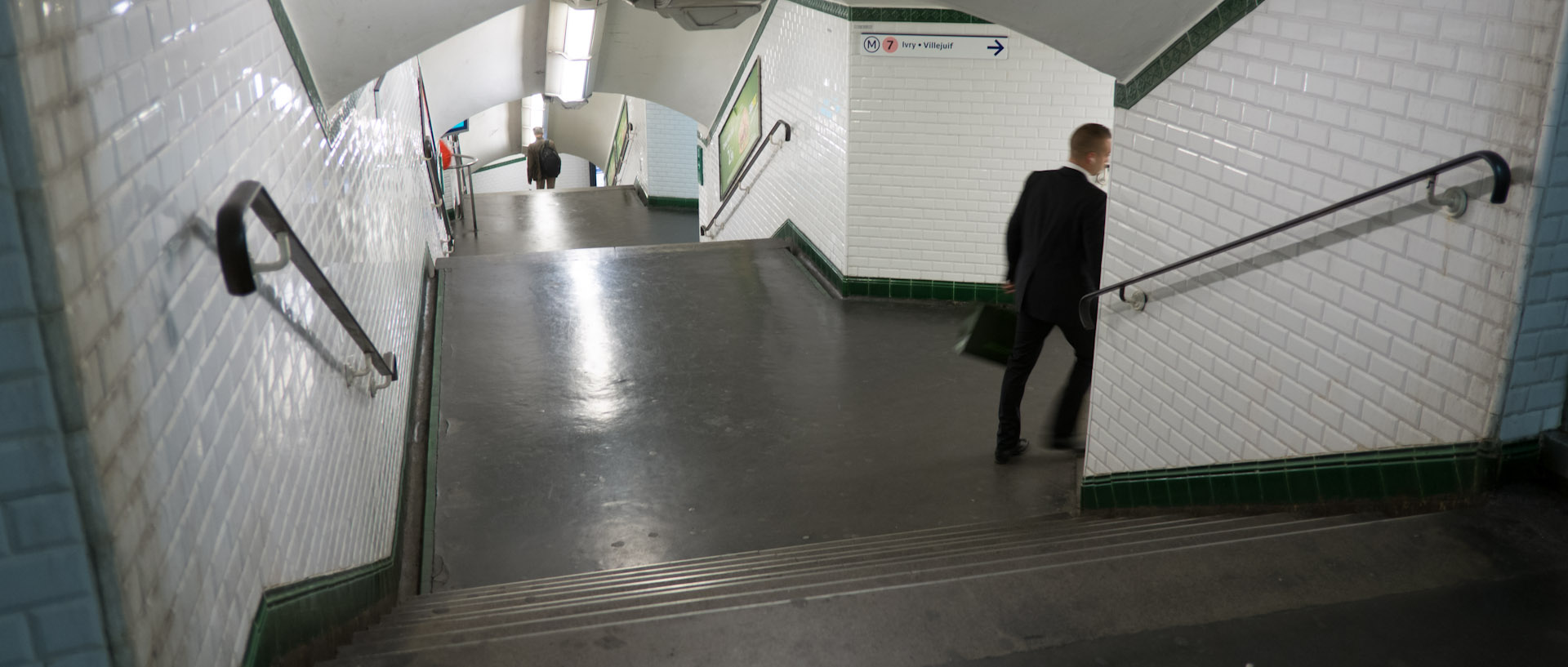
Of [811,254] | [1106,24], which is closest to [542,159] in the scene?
[811,254]

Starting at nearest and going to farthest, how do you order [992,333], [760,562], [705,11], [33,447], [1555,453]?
1. [33,447]
2. [1555,453]
3. [760,562]
4. [992,333]
5. [705,11]

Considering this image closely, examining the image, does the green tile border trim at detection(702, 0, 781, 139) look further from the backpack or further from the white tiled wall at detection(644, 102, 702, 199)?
the backpack

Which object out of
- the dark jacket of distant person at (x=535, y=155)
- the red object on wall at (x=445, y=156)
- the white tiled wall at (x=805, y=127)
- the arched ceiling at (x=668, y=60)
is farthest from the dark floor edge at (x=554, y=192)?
the white tiled wall at (x=805, y=127)

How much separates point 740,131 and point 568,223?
4277mm

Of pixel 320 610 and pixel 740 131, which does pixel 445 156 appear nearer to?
pixel 740 131

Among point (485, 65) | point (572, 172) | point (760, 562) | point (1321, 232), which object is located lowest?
point (572, 172)

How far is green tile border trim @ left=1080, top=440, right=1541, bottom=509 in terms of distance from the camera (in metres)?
3.08

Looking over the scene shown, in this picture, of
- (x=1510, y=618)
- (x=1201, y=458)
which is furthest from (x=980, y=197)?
(x=1510, y=618)

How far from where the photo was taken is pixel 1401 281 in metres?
3.11

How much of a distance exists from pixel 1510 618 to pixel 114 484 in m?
2.88

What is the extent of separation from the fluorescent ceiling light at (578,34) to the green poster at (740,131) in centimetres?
176

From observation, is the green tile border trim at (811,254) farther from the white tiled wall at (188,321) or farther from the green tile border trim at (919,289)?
the white tiled wall at (188,321)

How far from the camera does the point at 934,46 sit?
25.4ft

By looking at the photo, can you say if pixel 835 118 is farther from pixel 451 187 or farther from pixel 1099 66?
pixel 451 187
